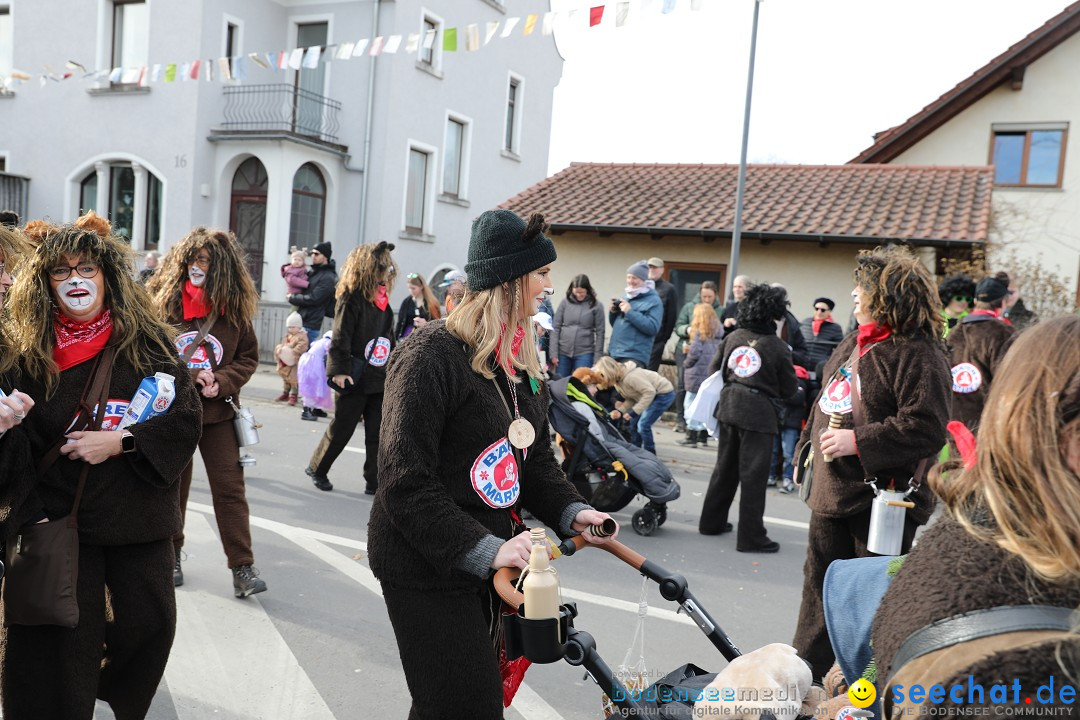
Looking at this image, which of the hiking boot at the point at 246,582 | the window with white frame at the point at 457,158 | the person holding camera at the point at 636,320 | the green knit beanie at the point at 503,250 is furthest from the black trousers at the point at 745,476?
the window with white frame at the point at 457,158

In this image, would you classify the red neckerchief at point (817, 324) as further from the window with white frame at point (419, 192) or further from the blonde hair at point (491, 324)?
the window with white frame at point (419, 192)

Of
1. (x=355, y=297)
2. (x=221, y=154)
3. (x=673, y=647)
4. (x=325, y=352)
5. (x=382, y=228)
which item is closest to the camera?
(x=673, y=647)

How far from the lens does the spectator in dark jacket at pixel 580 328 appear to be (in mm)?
10773

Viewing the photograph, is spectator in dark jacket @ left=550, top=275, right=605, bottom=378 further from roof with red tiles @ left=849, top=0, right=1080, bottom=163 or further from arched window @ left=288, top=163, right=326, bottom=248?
roof with red tiles @ left=849, top=0, right=1080, bottom=163

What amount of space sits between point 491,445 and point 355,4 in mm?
20397

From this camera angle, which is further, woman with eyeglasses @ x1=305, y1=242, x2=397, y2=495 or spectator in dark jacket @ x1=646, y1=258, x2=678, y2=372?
spectator in dark jacket @ x1=646, y1=258, x2=678, y2=372

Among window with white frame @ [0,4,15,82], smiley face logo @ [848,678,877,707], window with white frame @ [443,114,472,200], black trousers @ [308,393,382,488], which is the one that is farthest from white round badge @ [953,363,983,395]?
window with white frame @ [0,4,15,82]

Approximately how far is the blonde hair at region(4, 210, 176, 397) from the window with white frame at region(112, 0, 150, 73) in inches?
767

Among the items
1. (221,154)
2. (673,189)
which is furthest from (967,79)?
(221,154)

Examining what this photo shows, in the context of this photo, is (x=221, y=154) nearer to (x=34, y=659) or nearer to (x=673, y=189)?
(x=673, y=189)

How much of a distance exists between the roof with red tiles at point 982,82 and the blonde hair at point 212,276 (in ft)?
59.2

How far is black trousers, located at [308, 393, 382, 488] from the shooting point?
7293mm

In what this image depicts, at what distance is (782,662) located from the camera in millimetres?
1792

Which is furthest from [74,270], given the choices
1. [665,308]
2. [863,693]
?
[665,308]
